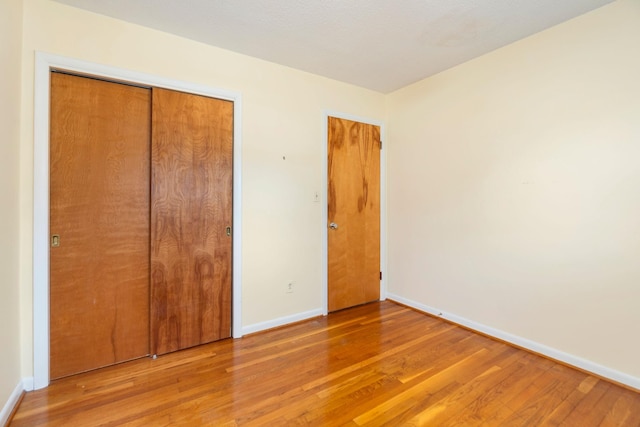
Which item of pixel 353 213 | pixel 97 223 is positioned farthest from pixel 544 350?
pixel 97 223

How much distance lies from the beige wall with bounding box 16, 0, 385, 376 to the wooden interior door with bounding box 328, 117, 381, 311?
0.19 metres

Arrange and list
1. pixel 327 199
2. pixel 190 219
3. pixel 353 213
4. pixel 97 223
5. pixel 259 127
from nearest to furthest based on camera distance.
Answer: pixel 97 223, pixel 190 219, pixel 259 127, pixel 327 199, pixel 353 213

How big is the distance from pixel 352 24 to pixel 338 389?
2579 millimetres

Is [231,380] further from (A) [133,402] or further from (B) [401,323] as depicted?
(B) [401,323]

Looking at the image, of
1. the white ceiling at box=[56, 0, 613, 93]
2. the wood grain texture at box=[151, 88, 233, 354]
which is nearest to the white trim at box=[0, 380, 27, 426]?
the wood grain texture at box=[151, 88, 233, 354]

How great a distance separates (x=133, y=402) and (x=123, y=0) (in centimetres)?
256

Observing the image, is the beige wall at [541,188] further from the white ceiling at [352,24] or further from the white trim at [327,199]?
the white trim at [327,199]

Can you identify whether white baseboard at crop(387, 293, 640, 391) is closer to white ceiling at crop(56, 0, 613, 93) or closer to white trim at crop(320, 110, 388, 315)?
white trim at crop(320, 110, 388, 315)

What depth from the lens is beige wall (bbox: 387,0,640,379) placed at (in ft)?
6.33

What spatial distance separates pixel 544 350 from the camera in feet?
7.49

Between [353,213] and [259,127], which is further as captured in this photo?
[353,213]

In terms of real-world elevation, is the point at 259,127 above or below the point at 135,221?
above

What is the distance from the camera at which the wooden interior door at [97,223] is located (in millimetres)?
1962

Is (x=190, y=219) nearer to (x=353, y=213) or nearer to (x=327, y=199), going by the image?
(x=327, y=199)
